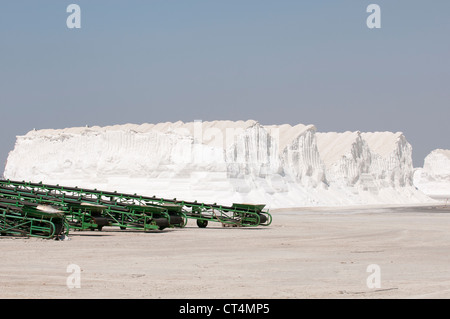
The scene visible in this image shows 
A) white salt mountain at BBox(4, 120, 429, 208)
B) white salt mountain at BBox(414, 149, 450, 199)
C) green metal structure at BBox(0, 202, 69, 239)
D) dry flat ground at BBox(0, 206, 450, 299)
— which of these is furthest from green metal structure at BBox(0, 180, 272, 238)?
white salt mountain at BBox(414, 149, 450, 199)

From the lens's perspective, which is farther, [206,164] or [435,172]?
[435,172]

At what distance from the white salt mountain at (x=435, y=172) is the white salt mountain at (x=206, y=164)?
83.6 meters

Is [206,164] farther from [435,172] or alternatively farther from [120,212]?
[435,172]

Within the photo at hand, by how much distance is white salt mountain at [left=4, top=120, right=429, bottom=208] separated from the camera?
4934 centimetres

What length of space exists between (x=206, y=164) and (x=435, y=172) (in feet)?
368

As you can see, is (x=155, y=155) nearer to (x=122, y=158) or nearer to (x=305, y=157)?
(x=122, y=158)

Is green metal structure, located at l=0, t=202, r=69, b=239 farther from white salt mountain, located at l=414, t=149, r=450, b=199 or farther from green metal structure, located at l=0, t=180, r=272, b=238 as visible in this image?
white salt mountain, located at l=414, t=149, r=450, b=199

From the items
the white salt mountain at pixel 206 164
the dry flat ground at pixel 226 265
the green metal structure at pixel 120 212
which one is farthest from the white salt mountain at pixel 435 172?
the dry flat ground at pixel 226 265

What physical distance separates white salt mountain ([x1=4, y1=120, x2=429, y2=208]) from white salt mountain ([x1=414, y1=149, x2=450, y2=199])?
83643mm

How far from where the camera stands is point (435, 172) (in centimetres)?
15050

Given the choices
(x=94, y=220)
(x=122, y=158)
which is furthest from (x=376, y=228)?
(x=122, y=158)

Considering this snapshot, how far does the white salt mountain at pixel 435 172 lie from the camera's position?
148375 millimetres

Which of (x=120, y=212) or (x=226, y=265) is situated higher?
(x=120, y=212)

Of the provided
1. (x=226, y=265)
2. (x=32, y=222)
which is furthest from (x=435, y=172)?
(x=226, y=265)
